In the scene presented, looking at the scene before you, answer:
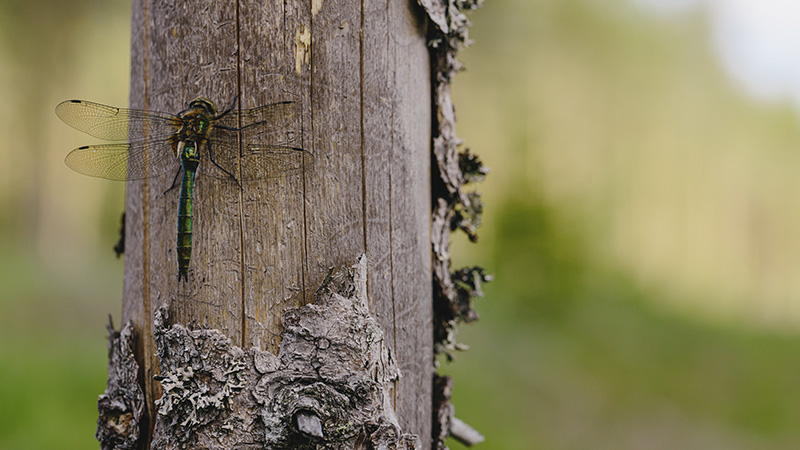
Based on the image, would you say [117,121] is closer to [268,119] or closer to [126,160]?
[126,160]

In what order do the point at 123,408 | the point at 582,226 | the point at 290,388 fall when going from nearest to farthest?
the point at 290,388
the point at 123,408
the point at 582,226

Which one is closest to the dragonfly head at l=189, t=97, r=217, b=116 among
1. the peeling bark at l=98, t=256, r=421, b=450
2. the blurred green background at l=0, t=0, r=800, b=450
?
the peeling bark at l=98, t=256, r=421, b=450

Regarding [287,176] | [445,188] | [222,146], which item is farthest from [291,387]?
[445,188]

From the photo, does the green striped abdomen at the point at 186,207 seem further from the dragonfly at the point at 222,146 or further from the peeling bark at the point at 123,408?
the peeling bark at the point at 123,408

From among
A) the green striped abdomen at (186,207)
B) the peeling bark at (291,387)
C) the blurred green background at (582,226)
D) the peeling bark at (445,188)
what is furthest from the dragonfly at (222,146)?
the blurred green background at (582,226)

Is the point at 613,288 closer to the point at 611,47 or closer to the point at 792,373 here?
the point at 792,373

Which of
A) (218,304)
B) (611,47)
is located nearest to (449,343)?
(218,304)
